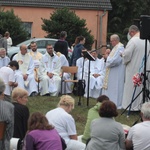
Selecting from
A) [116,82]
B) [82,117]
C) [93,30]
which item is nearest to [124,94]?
[116,82]

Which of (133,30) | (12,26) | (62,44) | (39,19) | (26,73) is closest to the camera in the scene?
(133,30)

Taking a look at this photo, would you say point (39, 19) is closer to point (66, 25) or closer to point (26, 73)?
point (66, 25)

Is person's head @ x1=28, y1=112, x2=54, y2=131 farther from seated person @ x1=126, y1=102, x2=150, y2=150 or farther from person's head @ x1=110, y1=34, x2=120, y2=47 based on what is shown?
person's head @ x1=110, y1=34, x2=120, y2=47

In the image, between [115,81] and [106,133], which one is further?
[115,81]

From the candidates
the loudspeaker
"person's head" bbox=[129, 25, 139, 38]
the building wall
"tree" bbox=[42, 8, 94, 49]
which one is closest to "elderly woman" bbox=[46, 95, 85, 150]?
the loudspeaker

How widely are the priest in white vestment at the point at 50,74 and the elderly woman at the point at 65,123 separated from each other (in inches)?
299

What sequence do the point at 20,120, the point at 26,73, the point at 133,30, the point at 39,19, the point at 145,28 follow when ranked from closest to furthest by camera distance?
1. the point at 20,120
2. the point at 145,28
3. the point at 133,30
4. the point at 26,73
5. the point at 39,19

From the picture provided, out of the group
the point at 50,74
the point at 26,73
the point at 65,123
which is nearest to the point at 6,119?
the point at 65,123

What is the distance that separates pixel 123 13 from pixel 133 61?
99.8 feet

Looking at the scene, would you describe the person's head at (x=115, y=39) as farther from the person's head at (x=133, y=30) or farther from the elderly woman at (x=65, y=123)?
the elderly woman at (x=65, y=123)

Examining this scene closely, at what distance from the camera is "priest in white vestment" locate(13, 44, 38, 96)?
15.1 m

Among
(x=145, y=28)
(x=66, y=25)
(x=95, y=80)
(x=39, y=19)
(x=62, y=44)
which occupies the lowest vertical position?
(x=95, y=80)

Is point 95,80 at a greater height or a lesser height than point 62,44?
lesser

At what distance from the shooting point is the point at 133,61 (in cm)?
1277
